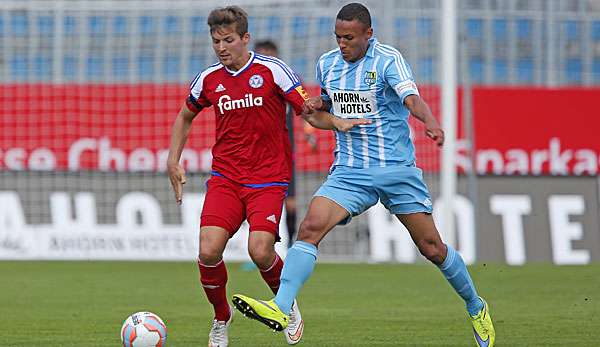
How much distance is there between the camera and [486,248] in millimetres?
15250

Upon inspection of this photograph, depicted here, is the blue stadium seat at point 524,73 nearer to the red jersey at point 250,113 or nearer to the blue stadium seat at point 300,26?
the blue stadium seat at point 300,26

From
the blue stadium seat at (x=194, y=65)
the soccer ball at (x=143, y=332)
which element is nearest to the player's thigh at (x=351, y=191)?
the soccer ball at (x=143, y=332)

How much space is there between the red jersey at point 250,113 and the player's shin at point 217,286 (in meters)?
0.55

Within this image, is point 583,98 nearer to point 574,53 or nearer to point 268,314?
point 574,53

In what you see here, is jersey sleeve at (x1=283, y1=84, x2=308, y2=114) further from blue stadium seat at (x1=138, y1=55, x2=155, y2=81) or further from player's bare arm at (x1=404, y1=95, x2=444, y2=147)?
blue stadium seat at (x1=138, y1=55, x2=155, y2=81)

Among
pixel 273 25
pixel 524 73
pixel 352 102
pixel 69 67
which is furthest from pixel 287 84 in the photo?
pixel 524 73

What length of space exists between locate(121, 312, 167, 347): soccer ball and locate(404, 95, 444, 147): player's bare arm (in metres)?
1.79

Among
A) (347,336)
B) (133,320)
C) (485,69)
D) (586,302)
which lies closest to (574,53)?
(485,69)

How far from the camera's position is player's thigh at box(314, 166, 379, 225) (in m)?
6.96

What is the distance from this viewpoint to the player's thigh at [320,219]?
6812 mm

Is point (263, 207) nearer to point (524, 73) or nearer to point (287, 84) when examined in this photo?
point (287, 84)

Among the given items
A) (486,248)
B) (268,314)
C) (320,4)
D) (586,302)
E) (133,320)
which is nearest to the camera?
(268,314)

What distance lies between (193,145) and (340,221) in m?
8.82

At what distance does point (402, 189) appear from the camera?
7051 millimetres
